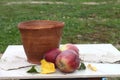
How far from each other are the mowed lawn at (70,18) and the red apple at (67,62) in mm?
3445

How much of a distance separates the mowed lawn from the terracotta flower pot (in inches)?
126

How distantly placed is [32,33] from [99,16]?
680 centimetres

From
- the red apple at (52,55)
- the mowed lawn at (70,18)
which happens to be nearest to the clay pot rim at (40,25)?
the red apple at (52,55)

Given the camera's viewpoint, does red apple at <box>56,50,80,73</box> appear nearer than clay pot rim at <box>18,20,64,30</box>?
Yes

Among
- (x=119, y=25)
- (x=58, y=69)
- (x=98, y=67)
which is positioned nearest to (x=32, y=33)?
(x=58, y=69)

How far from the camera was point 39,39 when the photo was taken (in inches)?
118

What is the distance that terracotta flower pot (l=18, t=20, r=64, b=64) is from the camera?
2.99 meters

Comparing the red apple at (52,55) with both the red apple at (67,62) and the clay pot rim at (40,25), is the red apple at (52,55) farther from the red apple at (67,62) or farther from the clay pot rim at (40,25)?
the clay pot rim at (40,25)

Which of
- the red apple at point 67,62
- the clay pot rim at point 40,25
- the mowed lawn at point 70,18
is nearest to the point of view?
the red apple at point 67,62

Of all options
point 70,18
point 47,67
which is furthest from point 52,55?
point 70,18

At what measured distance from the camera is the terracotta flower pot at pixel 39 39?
299cm

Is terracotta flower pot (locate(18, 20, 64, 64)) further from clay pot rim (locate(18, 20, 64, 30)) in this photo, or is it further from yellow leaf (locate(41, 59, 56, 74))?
yellow leaf (locate(41, 59, 56, 74))

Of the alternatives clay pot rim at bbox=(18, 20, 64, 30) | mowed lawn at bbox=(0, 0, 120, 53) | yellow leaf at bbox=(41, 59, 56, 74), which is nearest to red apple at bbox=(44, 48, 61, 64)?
yellow leaf at bbox=(41, 59, 56, 74)

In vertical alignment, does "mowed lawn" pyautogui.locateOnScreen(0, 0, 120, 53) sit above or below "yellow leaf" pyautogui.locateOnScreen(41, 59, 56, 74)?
below
